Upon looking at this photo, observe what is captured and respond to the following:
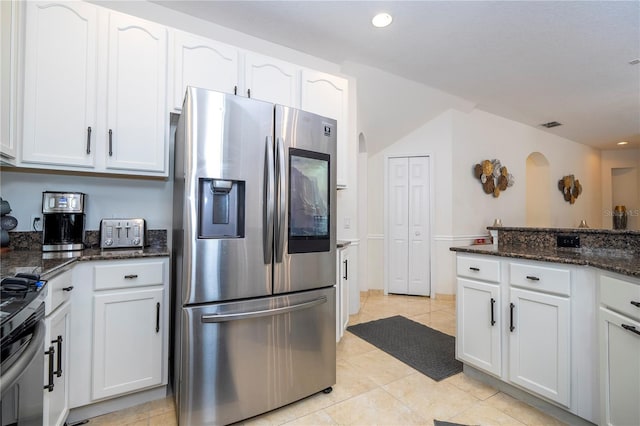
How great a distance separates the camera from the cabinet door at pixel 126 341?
165 cm

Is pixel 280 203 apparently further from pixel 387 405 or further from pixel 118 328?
pixel 387 405

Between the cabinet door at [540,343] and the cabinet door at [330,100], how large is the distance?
169 centimetres

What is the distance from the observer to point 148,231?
229cm

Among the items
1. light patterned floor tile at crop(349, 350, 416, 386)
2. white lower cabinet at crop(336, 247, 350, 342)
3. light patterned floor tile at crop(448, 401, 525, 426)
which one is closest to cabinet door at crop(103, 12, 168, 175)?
white lower cabinet at crop(336, 247, 350, 342)

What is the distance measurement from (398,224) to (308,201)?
2.96m

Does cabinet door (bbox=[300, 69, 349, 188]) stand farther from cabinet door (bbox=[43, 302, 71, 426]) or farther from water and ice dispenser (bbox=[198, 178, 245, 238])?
cabinet door (bbox=[43, 302, 71, 426])

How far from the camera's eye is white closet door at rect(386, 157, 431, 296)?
4.38 meters

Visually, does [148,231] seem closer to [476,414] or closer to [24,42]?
[24,42]

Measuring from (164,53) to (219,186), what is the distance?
121 cm

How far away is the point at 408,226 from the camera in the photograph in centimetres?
446

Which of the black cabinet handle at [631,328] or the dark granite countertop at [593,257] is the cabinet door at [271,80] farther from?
the black cabinet handle at [631,328]

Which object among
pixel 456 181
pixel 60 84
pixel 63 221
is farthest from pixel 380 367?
pixel 456 181

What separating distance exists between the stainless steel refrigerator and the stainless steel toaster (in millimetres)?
647

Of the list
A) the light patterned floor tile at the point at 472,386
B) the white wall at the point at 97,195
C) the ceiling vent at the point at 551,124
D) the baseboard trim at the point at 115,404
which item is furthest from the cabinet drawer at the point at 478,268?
the ceiling vent at the point at 551,124
